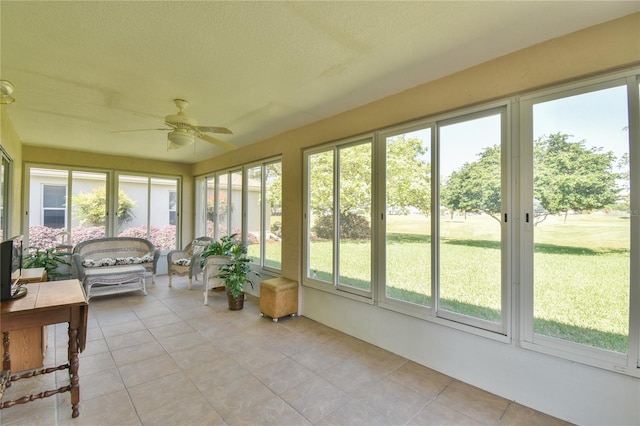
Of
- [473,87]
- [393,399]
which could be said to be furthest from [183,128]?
[393,399]

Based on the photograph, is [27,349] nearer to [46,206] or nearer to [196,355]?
[196,355]

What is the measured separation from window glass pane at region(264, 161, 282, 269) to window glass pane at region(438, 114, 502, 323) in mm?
2635

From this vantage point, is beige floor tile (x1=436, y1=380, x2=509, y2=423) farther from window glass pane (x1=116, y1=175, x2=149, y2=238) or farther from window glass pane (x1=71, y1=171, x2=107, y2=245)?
window glass pane (x1=71, y1=171, x2=107, y2=245)

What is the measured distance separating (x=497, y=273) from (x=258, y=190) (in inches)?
152

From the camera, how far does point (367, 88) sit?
2789mm

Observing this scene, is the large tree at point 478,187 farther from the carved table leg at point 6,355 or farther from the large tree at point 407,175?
the carved table leg at point 6,355

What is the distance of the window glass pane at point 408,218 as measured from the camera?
2748mm

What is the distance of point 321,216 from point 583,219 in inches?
101

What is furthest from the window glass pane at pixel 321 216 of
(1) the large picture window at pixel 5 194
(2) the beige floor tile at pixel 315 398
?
(1) the large picture window at pixel 5 194

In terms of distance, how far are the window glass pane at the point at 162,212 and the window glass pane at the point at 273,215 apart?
3176 millimetres

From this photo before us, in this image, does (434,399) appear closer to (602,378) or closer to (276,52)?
(602,378)

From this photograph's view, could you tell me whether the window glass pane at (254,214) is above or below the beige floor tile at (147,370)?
above

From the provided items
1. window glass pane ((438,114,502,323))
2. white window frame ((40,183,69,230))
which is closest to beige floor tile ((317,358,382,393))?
window glass pane ((438,114,502,323))

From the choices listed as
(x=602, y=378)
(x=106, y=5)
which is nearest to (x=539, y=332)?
(x=602, y=378)
